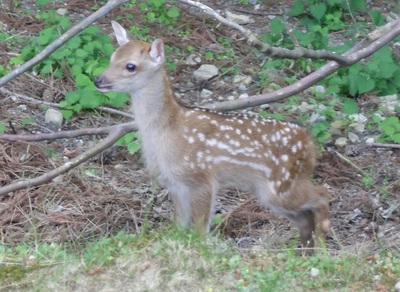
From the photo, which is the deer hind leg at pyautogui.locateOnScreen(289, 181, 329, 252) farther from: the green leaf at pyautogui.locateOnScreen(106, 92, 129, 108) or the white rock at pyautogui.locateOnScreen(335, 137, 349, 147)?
the green leaf at pyautogui.locateOnScreen(106, 92, 129, 108)

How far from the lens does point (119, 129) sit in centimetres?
729

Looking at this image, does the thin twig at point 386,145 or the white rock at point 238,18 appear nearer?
the thin twig at point 386,145

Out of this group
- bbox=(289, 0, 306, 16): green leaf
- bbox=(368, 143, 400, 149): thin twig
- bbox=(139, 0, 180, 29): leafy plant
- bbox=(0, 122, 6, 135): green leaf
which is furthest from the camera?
bbox=(289, 0, 306, 16): green leaf

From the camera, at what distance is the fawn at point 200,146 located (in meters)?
6.66

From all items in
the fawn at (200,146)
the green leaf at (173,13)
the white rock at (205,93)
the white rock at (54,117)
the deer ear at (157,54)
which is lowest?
the white rock at (205,93)

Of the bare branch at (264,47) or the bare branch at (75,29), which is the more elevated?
the bare branch at (264,47)

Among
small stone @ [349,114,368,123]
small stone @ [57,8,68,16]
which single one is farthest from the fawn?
small stone @ [57,8,68,16]

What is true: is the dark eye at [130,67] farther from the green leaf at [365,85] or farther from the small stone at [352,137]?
the green leaf at [365,85]

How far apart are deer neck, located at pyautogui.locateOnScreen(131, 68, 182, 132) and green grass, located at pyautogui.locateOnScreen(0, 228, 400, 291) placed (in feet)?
4.39

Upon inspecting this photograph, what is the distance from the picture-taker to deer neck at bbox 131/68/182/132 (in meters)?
6.71

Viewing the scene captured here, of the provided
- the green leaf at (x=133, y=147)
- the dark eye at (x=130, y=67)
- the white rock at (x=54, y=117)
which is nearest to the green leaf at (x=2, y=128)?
the white rock at (x=54, y=117)

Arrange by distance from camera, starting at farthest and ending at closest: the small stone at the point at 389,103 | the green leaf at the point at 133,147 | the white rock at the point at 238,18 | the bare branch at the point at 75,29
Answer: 1. the white rock at the point at 238,18
2. the small stone at the point at 389,103
3. the green leaf at the point at 133,147
4. the bare branch at the point at 75,29

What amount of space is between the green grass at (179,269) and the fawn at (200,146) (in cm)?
111

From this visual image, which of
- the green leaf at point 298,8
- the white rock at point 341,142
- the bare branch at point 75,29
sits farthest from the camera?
the green leaf at point 298,8
